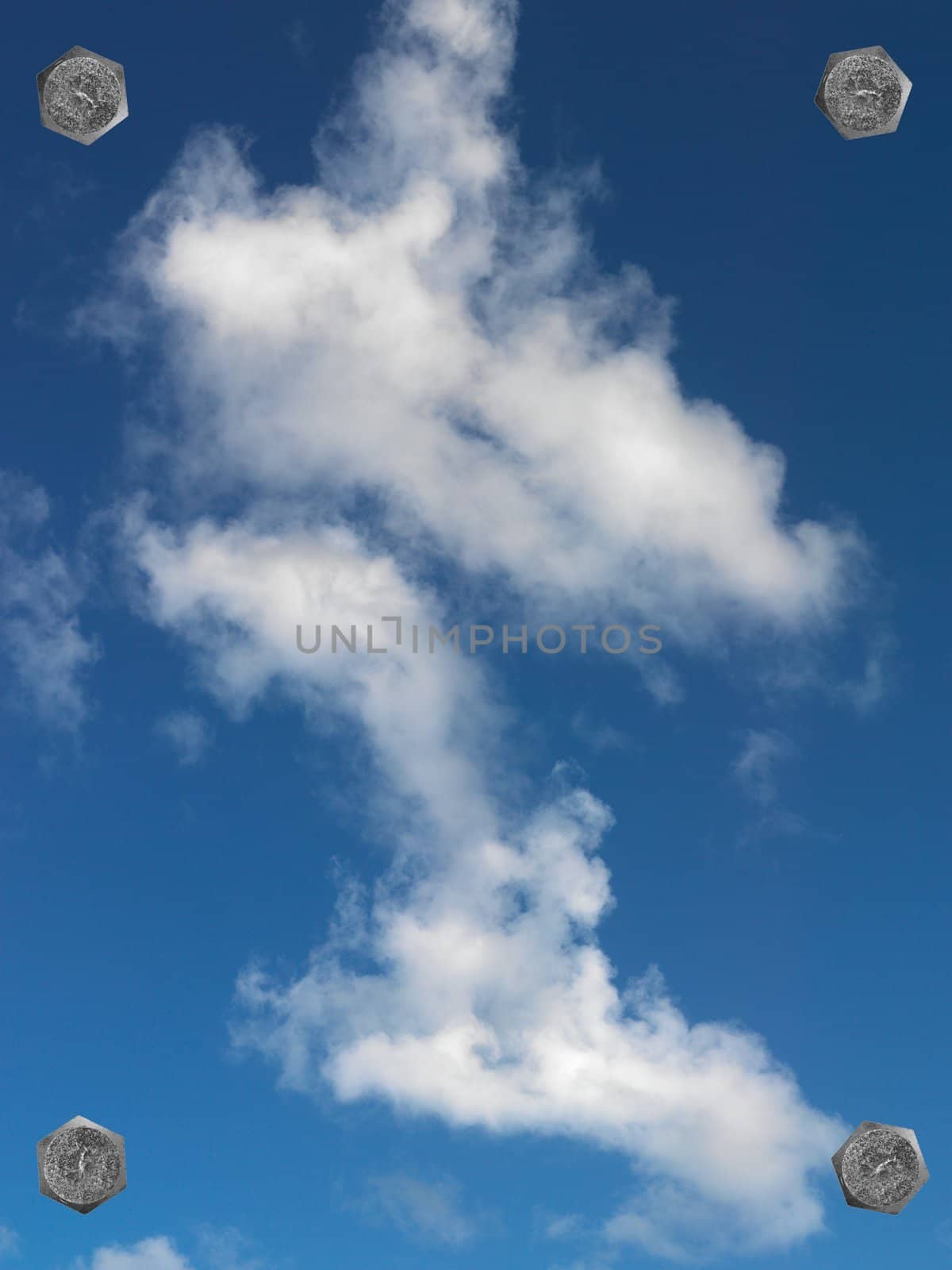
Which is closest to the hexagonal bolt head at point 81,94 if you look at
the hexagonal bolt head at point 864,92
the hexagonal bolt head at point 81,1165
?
the hexagonal bolt head at point 864,92

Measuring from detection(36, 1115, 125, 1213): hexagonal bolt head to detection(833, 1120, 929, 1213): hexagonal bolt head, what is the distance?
14419 millimetres

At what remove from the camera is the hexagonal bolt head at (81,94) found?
25.8 meters

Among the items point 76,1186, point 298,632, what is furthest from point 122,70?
point 76,1186

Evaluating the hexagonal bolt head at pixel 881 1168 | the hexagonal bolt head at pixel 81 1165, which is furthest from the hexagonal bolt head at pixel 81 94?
the hexagonal bolt head at pixel 881 1168

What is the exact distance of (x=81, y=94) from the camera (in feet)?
85.2

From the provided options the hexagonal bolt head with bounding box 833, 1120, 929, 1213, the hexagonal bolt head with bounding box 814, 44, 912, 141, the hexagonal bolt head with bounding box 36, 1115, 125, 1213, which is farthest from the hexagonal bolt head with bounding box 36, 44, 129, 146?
the hexagonal bolt head with bounding box 833, 1120, 929, 1213

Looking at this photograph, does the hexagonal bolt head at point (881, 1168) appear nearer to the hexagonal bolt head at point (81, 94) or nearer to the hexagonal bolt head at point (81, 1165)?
the hexagonal bolt head at point (81, 1165)

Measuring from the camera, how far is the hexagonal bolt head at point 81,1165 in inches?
989

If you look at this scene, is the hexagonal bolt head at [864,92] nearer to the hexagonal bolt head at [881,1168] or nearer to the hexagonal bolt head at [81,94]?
the hexagonal bolt head at [81,94]

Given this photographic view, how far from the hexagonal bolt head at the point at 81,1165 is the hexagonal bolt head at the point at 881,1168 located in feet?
47.3

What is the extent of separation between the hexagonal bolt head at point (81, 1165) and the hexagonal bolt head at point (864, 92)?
2547 cm

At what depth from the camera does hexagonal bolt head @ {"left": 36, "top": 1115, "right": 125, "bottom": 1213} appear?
82.4ft

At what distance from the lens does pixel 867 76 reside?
2602cm

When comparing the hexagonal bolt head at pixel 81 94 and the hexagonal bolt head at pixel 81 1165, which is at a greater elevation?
the hexagonal bolt head at pixel 81 94
